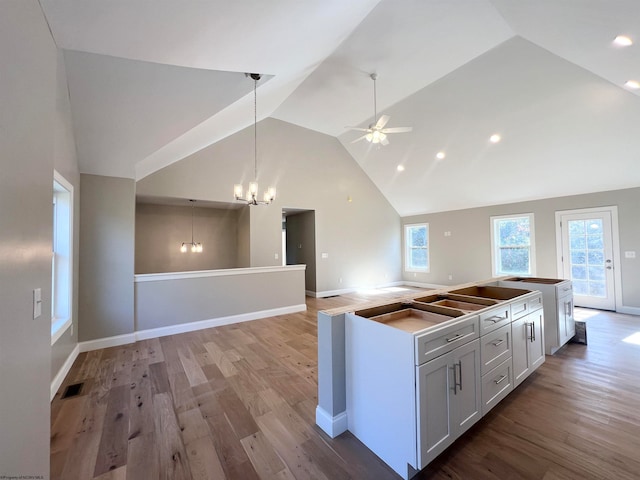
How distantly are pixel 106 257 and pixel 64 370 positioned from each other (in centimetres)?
135

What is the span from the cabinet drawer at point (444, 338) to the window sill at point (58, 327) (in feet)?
10.4

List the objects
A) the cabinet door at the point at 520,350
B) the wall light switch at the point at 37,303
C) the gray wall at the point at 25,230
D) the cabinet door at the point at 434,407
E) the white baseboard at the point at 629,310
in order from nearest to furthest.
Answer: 1. the gray wall at the point at 25,230
2. the wall light switch at the point at 37,303
3. the cabinet door at the point at 434,407
4. the cabinet door at the point at 520,350
5. the white baseboard at the point at 629,310

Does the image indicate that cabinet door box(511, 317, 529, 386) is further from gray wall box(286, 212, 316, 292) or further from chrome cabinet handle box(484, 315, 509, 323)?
gray wall box(286, 212, 316, 292)

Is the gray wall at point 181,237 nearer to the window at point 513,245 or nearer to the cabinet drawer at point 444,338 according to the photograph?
the cabinet drawer at point 444,338

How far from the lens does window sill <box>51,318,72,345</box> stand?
2.46 m

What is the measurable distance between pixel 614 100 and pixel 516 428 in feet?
15.2

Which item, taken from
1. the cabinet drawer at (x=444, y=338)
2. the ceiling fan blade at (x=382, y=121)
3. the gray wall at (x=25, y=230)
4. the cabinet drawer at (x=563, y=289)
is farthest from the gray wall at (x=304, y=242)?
the gray wall at (x=25, y=230)

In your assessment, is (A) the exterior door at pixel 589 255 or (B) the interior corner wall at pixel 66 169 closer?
(B) the interior corner wall at pixel 66 169

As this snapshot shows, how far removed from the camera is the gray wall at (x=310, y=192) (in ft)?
17.4

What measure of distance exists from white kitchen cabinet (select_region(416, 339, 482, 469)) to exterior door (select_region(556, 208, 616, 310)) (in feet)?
18.1

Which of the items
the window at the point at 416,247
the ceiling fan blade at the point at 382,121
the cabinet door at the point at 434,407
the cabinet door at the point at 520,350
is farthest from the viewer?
the window at the point at 416,247

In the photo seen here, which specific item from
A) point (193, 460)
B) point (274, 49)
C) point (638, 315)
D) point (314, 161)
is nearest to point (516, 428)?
point (193, 460)

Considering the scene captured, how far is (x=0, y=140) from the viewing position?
2.85 ft

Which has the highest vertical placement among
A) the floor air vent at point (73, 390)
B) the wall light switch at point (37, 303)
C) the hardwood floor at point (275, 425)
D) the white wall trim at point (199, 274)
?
the wall light switch at point (37, 303)
